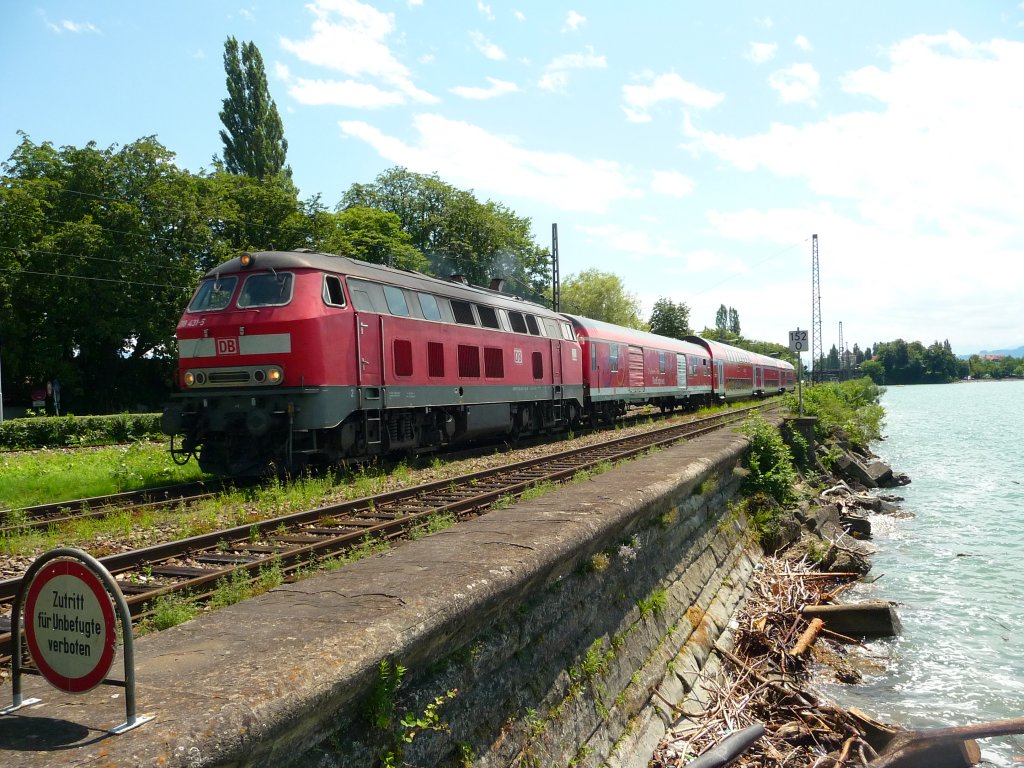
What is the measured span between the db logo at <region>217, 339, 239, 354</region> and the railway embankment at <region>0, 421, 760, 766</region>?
19.1ft

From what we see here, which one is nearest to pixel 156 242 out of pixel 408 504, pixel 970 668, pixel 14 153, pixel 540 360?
pixel 14 153

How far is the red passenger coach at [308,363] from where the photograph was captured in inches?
416

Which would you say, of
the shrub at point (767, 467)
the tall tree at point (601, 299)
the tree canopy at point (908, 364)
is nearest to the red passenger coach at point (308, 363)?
the shrub at point (767, 467)

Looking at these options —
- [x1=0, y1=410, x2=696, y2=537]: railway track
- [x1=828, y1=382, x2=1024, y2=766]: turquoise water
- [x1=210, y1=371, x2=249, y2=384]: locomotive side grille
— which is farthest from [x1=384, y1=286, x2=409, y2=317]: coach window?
[x1=828, y1=382, x2=1024, y2=766]: turquoise water

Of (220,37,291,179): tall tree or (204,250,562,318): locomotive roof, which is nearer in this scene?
(204,250,562,318): locomotive roof

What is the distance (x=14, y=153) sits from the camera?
1428 inches

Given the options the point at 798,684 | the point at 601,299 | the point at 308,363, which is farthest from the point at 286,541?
the point at 601,299

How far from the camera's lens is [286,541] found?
7.32 meters

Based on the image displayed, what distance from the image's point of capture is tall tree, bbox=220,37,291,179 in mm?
46438

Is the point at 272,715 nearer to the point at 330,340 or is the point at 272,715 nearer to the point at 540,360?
the point at 330,340

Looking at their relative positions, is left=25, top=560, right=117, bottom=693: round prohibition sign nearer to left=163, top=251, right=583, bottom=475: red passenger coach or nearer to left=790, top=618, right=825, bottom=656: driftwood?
left=790, top=618, right=825, bottom=656: driftwood

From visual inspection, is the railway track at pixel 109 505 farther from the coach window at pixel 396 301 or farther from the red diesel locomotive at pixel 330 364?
the coach window at pixel 396 301

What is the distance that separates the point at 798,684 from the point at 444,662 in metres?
4.83

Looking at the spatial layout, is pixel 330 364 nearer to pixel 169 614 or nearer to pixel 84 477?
pixel 84 477
